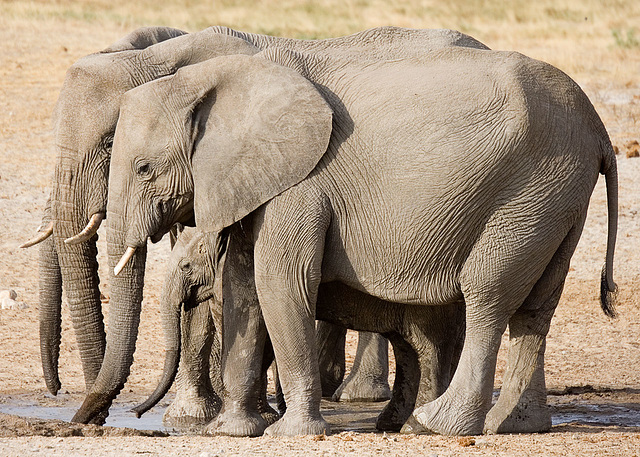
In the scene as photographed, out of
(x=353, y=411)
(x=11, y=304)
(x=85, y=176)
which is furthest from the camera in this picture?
(x=11, y=304)

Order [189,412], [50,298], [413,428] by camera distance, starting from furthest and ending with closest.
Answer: [50,298]
[189,412]
[413,428]

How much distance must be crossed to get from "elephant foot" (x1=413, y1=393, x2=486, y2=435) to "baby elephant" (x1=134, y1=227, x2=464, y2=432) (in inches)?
14.9

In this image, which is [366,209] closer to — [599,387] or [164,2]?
[599,387]

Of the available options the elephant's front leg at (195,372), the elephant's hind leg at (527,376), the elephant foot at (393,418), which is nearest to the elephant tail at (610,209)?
the elephant's hind leg at (527,376)

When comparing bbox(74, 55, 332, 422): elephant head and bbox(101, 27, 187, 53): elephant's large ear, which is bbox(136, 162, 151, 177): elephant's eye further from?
bbox(101, 27, 187, 53): elephant's large ear

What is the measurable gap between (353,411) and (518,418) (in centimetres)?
179

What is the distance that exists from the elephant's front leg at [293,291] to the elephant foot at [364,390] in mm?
2196

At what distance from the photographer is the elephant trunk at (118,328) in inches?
296

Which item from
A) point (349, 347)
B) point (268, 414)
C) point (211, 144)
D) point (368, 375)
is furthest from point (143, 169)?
point (349, 347)

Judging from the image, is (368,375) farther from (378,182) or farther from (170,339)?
(378,182)

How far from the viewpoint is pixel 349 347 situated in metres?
11.2

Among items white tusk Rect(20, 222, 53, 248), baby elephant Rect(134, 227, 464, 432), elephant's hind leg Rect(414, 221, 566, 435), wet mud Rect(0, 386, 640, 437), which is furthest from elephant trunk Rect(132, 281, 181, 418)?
elephant's hind leg Rect(414, 221, 566, 435)

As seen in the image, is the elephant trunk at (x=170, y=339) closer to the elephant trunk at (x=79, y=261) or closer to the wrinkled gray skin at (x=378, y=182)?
the elephant trunk at (x=79, y=261)

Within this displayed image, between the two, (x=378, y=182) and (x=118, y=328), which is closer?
(x=378, y=182)
